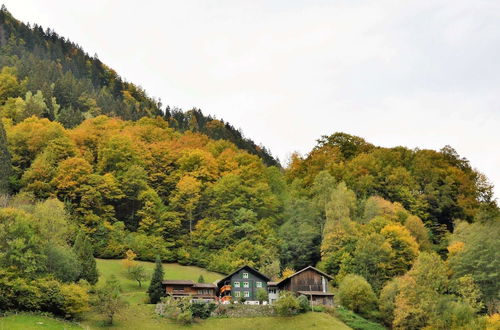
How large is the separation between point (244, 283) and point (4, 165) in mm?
43726

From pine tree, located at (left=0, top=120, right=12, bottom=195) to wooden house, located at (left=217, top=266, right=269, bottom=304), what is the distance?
3771 centimetres

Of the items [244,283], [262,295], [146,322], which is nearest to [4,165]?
[146,322]

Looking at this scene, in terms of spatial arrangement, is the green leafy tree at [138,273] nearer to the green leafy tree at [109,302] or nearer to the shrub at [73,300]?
the green leafy tree at [109,302]

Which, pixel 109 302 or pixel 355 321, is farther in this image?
pixel 355 321

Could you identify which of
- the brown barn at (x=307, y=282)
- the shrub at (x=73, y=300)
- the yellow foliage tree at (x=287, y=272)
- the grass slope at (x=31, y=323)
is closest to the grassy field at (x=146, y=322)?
the grass slope at (x=31, y=323)

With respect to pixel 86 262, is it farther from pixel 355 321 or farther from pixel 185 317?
pixel 355 321

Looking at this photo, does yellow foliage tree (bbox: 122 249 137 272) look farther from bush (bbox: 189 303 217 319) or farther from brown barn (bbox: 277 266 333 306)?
brown barn (bbox: 277 266 333 306)

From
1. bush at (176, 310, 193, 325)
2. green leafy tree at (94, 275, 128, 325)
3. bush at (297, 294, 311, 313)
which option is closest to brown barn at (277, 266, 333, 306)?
bush at (297, 294, 311, 313)

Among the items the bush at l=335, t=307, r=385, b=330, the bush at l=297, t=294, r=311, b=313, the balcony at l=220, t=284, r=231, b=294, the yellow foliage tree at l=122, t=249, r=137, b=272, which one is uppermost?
the yellow foliage tree at l=122, t=249, r=137, b=272

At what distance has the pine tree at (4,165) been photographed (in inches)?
3467

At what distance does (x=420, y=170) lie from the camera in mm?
104375

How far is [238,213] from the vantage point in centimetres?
9756

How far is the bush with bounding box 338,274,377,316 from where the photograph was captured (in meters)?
71.4

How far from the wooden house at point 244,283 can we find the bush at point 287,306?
370 inches
